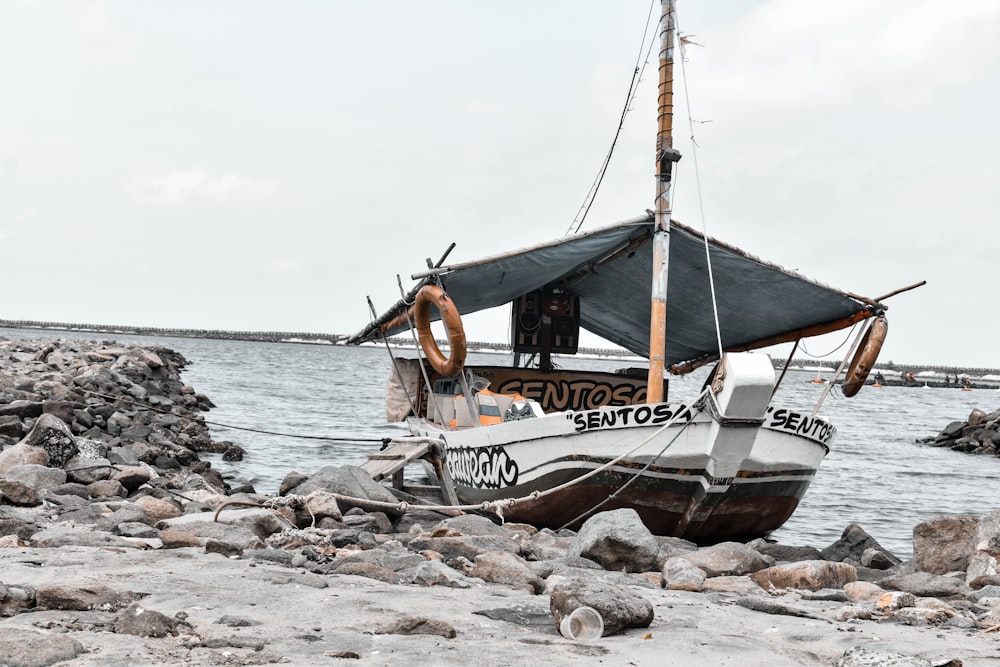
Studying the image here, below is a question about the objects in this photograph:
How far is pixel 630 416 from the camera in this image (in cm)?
1101

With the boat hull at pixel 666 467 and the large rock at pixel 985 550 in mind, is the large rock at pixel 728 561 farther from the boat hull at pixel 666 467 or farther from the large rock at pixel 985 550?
the large rock at pixel 985 550

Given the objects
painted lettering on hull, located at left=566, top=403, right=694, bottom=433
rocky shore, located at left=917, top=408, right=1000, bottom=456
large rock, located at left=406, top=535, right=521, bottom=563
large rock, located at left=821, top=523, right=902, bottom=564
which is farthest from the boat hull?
rocky shore, located at left=917, top=408, right=1000, bottom=456

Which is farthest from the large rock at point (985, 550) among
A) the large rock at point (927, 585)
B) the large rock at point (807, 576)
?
the large rock at point (807, 576)

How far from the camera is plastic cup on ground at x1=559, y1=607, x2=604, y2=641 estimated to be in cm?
551

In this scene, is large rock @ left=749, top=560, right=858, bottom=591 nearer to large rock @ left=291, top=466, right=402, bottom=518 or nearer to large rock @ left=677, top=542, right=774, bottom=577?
large rock @ left=677, top=542, right=774, bottom=577

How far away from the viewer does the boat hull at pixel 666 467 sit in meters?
10.8

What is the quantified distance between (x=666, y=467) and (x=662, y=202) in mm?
3922

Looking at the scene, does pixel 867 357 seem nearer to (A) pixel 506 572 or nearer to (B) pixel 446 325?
(B) pixel 446 325

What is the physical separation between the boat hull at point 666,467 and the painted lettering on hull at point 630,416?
1 centimetres

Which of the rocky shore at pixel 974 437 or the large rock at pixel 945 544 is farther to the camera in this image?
the rocky shore at pixel 974 437

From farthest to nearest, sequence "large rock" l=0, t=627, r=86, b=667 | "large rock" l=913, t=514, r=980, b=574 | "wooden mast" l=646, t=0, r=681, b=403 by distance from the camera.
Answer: "wooden mast" l=646, t=0, r=681, b=403, "large rock" l=913, t=514, r=980, b=574, "large rock" l=0, t=627, r=86, b=667

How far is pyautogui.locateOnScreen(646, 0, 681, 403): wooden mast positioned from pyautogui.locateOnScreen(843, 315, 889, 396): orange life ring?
10.2 feet

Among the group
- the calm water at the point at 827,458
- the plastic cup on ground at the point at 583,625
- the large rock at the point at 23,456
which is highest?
the plastic cup on ground at the point at 583,625

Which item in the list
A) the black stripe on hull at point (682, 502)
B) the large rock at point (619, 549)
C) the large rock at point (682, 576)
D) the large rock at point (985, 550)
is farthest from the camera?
the black stripe on hull at point (682, 502)
